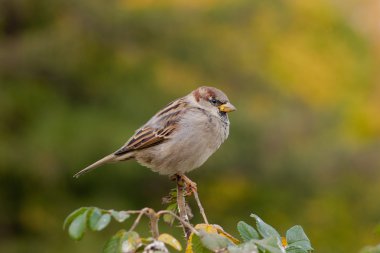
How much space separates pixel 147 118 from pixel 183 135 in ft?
30.2

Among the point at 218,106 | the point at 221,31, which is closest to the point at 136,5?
the point at 221,31

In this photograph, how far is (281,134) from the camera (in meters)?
12.9

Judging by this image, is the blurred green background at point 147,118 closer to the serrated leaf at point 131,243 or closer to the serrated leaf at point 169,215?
the serrated leaf at point 169,215

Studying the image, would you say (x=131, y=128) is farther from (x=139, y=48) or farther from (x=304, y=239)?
(x=304, y=239)

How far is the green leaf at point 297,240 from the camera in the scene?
1.78m

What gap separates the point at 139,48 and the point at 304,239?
454 inches

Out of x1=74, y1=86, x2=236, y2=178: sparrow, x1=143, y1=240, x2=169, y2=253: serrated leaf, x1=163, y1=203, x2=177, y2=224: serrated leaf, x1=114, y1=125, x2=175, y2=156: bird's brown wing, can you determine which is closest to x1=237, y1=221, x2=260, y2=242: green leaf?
x1=143, y1=240, x2=169, y2=253: serrated leaf

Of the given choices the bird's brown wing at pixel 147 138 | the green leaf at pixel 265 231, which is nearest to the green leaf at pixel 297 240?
the green leaf at pixel 265 231

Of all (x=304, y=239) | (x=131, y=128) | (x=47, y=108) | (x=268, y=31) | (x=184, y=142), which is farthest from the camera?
(x=268, y=31)

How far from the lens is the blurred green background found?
→ 12.5m

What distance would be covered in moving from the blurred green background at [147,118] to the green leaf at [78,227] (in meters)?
10.3

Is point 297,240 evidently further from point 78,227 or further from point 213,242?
point 78,227

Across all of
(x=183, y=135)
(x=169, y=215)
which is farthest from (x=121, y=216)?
(x=183, y=135)

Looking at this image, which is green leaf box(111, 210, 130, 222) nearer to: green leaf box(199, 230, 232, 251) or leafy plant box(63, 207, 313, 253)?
leafy plant box(63, 207, 313, 253)
